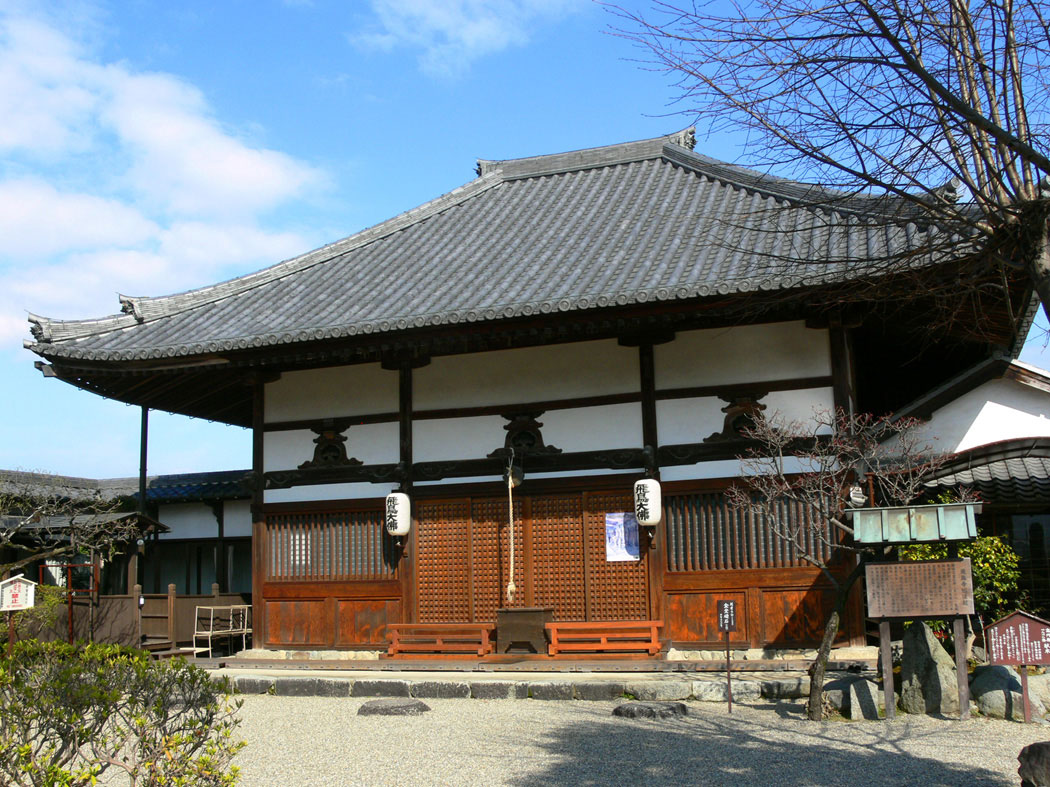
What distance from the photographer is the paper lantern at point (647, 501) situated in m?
12.4

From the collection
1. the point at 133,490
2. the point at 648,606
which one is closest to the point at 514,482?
the point at 648,606

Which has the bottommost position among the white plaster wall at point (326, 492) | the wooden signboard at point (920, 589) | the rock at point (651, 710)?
the rock at point (651, 710)

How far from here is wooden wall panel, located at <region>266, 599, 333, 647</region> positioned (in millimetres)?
14086

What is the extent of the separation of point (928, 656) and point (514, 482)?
564 cm

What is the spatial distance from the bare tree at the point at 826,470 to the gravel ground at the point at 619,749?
2467mm

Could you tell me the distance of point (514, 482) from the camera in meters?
13.1

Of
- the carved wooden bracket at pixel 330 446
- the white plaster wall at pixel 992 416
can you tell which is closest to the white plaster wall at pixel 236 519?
the carved wooden bracket at pixel 330 446

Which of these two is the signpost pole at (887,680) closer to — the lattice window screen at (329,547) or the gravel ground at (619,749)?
the gravel ground at (619,749)

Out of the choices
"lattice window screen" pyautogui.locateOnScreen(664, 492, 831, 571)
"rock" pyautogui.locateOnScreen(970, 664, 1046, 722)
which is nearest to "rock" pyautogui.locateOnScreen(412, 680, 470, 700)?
"lattice window screen" pyautogui.locateOnScreen(664, 492, 831, 571)

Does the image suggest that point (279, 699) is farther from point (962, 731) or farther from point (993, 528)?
point (993, 528)

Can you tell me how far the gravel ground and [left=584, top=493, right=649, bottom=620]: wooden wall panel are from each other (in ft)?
8.61

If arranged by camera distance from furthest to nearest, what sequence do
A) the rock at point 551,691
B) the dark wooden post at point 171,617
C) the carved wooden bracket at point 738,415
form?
1. the dark wooden post at point 171,617
2. the carved wooden bracket at point 738,415
3. the rock at point 551,691

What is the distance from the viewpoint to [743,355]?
12.6m

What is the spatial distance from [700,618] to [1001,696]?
4.07m
